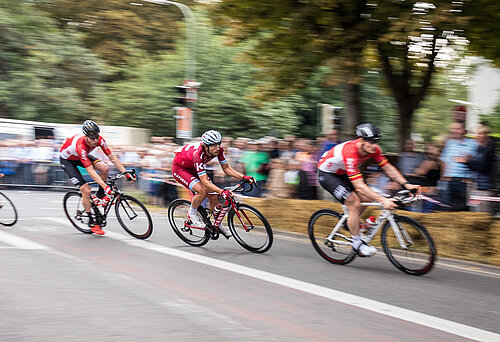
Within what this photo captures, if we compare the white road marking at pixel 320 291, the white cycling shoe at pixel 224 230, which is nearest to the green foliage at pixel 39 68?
the white road marking at pixel 320 291

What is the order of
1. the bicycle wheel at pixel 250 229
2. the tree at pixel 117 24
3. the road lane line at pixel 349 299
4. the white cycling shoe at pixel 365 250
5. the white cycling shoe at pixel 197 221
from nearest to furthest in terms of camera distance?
the road lane line at pixel 349 299
the white cycling shoe at pixel 365 250
the bicycle wheel at pixel 250 229
the white cycling shoe at pixel 197 221
the tree at pixel 117 24

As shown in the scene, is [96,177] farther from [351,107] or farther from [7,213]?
[351,107]

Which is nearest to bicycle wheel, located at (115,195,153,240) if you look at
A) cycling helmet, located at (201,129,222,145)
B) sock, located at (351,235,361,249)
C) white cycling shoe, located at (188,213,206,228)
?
white cycling shoe, located at (188,213,206,228)

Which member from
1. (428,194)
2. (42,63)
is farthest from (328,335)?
(42,63)

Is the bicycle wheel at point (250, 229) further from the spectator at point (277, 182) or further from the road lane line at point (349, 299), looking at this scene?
the spectator at point (277, 182)

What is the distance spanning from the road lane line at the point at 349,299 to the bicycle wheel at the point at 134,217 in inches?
29.4

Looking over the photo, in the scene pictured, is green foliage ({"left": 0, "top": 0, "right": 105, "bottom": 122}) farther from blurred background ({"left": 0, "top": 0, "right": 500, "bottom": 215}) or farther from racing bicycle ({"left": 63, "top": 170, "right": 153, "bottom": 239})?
racing bicycle ({"left": 63, "top": 170, "right": 153, "bottom": 239})

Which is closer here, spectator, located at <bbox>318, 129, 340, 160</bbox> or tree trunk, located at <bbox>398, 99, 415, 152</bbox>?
spectator, located at <bbox>318, 129, 340, 160</bbox>

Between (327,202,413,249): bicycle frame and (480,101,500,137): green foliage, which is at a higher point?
(480,101,500,137): green foliage

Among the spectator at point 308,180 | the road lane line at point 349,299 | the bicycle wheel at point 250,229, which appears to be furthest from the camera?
the spectator at point 308,180

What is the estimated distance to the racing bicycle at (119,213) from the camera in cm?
1009

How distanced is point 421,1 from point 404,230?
428cm

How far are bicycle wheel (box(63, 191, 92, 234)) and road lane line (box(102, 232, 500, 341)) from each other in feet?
5.78

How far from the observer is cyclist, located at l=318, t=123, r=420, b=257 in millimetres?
7820
